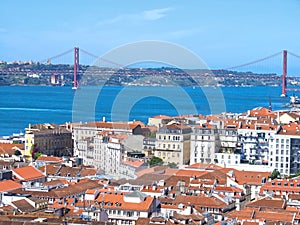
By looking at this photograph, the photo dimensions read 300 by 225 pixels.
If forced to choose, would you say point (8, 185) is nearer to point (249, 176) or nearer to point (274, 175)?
point (249, 176)

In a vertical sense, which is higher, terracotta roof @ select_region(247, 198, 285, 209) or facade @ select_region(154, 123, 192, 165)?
facade @ select_region(154, 123, 192, 165)

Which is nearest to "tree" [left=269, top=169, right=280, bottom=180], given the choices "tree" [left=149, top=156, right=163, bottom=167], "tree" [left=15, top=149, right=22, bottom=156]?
"tree" [left=149, top=156, right=163, bottom=167]

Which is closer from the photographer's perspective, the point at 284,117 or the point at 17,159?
the point at 17,159

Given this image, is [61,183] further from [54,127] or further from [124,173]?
[54,127]

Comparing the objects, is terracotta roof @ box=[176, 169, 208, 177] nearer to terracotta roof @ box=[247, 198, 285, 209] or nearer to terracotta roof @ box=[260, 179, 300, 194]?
terracotta roof @ box=[260, 179, 300, 194]

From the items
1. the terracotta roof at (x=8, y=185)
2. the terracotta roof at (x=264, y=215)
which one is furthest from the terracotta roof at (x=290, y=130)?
the terracotta roof at (x=264, y=215)

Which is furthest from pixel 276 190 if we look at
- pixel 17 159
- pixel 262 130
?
pixel 17 159

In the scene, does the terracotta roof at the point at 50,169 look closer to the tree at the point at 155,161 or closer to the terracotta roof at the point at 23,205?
the tree at the point at 155,161
